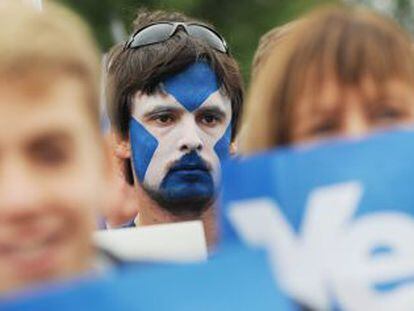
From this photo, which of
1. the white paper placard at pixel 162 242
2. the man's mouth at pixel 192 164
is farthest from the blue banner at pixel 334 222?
the man's mouth at pixel 192 164

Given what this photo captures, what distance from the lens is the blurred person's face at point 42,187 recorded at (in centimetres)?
148

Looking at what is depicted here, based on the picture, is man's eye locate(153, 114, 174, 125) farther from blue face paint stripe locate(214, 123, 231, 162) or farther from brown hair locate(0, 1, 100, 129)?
brown hair locate(0, 1, 100, 129)

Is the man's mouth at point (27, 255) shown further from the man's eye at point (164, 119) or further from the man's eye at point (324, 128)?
the man's eye at point (164, 119)

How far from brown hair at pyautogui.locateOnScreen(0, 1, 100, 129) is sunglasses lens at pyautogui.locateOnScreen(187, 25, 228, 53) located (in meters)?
1.53

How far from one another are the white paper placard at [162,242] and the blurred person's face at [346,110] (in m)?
0.31

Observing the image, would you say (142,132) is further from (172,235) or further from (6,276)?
(6,276)

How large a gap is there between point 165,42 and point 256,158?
143 centimetres

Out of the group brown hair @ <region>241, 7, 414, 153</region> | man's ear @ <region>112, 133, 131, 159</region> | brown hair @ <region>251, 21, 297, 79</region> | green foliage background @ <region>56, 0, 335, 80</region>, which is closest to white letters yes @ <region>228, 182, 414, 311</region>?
brown hair @ <region>241, 7, 414, 153</region>

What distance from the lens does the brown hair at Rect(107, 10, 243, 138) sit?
9.99 feet

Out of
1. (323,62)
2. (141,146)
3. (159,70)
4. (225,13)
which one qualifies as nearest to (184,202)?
(141,146)

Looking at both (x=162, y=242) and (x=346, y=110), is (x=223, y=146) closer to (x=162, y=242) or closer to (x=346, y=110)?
(x=162, y=242)

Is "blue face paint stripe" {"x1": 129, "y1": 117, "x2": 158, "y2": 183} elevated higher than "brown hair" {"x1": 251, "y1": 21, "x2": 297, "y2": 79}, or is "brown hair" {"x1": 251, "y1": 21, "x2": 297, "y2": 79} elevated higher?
"brown hair" {"x1": 251, "y1": 21, "x2": 297, "y2": 79}

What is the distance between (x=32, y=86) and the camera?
1.51 metres

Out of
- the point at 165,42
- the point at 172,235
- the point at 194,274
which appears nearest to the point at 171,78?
the point at 165,42
